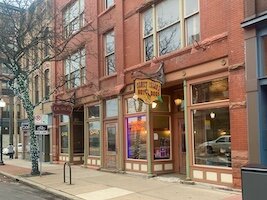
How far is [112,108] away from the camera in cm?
1912

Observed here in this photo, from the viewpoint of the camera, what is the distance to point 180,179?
14.6 m

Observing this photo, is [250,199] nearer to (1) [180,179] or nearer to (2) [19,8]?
(1) [180,179]

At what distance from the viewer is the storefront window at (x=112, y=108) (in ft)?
61.3

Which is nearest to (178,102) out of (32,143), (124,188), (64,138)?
(124,188)

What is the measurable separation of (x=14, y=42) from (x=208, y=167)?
10.8 meters

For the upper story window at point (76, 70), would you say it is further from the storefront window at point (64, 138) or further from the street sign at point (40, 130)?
the street sign at point (40, 130)

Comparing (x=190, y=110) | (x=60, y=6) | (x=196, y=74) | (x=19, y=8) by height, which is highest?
(x=60, y=6)

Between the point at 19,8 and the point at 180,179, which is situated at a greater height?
the point at 19,8

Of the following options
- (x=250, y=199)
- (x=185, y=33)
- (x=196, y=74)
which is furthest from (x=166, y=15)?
(x=250, y=199)

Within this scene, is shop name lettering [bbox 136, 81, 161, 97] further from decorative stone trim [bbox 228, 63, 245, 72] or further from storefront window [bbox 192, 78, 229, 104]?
decorative stone trim [bbox 228, 63, 245, 72]

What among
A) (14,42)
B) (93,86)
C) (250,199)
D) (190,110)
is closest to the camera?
(250,199)

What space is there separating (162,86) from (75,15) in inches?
396

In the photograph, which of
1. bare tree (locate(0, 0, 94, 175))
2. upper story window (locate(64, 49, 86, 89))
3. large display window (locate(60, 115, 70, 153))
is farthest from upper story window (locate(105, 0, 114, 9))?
large display window (locate(60, 115, 70, 153))

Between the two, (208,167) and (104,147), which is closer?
(208,167)
